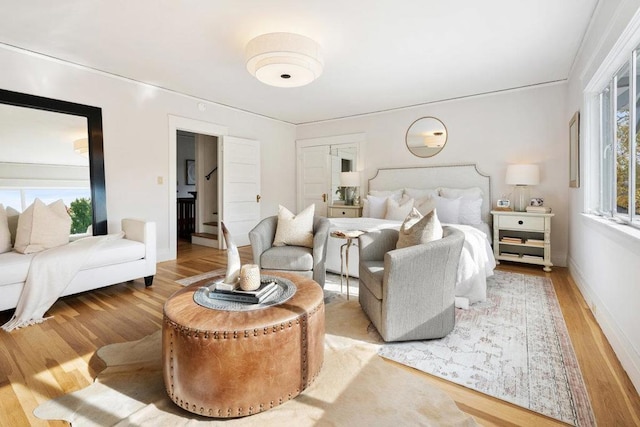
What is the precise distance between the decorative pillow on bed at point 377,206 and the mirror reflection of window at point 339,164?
130 centimetres

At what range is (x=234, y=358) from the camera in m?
1.40

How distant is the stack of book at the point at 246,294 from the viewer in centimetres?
168

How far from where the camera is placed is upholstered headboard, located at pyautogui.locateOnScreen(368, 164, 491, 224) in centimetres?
476

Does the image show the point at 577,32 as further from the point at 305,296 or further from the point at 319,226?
the point at 305,296

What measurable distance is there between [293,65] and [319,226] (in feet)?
5.11

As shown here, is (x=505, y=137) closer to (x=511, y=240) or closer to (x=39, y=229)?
(x=511, y=240)

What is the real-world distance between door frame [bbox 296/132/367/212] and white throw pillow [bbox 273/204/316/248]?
298cm

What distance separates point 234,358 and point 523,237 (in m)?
4.56

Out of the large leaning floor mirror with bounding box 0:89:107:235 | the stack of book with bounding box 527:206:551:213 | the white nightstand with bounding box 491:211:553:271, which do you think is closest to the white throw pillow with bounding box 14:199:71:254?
the large leaning floor mirror with bounding box 0:89:107:235

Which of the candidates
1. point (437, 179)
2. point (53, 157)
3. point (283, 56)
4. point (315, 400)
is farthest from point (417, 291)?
point (53, 157)

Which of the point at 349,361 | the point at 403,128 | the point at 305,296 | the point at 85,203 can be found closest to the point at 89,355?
the point at 305,296

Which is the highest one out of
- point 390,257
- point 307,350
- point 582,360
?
point 390,257

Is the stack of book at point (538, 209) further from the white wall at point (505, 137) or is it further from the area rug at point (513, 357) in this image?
the area rug at point (513, 357)

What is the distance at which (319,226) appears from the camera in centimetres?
328
